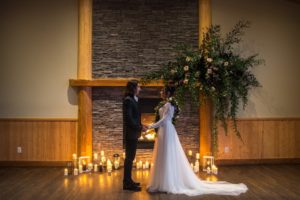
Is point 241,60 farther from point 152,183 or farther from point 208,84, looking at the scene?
point 152,183

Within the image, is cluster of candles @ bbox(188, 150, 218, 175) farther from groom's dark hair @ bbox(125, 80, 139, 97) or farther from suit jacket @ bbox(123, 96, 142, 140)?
groom's dark hair @ bbox(125, 80, 139, 97)

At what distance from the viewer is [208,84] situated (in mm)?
6512

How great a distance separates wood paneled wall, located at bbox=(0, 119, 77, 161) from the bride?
2473mm

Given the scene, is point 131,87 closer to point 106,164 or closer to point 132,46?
point 132,46

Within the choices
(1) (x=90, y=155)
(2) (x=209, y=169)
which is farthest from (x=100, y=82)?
(2) (x=209, y=169)

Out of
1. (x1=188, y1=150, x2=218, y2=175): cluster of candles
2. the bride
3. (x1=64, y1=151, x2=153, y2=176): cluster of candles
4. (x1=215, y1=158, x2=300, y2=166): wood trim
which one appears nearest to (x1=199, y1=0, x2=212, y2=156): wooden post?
(x1=188, y1=150, x2=218, y2=175): cluster of candles

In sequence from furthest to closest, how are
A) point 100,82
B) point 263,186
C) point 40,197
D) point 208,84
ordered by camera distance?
point 100,82, point 208,84, point 263,186, point 40,197

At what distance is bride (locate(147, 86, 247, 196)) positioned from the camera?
201 inches

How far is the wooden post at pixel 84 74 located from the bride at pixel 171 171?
2088mm

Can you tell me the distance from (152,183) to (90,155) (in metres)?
2.17

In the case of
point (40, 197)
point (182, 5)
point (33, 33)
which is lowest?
point (40, 197)

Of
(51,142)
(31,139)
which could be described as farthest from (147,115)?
(31,139)

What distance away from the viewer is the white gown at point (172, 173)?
5098 mm

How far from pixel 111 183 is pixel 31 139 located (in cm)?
208
